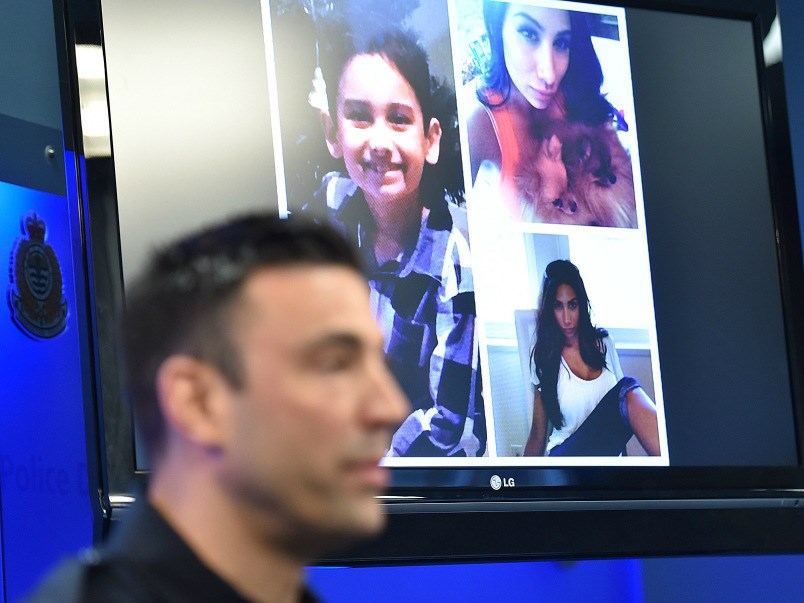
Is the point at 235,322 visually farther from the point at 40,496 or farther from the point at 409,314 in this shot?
the point at 40,496

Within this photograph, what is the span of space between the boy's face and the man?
0.91 m

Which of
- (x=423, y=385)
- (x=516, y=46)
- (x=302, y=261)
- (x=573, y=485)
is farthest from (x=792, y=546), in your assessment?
(x=302, y=261)

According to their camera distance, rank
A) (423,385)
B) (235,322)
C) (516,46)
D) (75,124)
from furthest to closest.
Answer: (516,46) → (423,385) → (75,124) → (235,322)

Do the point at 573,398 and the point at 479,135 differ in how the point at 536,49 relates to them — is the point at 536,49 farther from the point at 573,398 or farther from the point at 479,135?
the point at 573,398

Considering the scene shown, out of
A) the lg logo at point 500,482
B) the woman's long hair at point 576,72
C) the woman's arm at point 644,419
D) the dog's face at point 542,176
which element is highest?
the woman's long hair at point 576,72

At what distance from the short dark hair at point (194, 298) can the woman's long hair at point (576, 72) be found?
1.06 m

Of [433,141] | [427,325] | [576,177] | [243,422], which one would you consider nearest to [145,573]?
[243,422]

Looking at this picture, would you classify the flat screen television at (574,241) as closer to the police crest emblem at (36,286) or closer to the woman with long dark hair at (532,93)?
the woman with long dark hair at (532,93)

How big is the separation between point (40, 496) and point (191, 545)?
46.8 inches

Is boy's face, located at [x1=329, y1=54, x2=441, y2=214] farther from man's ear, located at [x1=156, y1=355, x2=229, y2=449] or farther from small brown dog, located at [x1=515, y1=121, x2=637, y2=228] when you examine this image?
man's ear, located at [x1=156, y1=355, x2=229, y2=449]

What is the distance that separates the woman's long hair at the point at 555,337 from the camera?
155cm

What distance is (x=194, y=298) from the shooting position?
0.57 metres

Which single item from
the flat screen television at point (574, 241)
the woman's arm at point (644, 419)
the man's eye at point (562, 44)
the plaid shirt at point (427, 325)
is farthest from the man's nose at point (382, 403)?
the man's eye at point (562, 44)

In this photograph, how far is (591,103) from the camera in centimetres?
169
